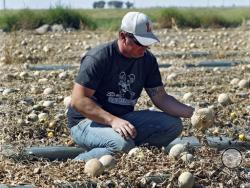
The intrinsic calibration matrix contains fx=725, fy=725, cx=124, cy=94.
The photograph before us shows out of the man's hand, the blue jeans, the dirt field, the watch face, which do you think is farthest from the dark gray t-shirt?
the watch face

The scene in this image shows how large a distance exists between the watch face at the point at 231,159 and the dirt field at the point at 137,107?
0.15 ft

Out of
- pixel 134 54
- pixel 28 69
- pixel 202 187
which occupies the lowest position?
pixel 28 69

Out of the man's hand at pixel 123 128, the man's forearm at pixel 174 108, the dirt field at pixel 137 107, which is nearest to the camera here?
the dirt field at pixel 137 107

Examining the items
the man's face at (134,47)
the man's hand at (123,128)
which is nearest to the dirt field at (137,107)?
the man's hand at (123,128)

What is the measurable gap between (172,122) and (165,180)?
111cm

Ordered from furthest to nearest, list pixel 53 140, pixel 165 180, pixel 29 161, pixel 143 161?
1. pixel 53 140
2. pixel 29 161
3. pixel 143 161
4. pixel 165 180

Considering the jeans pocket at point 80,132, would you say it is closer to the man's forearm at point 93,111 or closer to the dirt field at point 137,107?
the man's forearm at point 93,111

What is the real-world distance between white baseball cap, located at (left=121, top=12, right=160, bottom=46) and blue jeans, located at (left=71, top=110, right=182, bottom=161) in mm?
595

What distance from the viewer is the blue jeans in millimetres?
5000

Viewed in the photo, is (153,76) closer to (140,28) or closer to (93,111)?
(140,28)

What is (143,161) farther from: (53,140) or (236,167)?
(53,140)

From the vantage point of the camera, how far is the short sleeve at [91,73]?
5.02m

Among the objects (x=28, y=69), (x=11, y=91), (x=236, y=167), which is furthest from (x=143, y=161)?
(x=28, y=69)

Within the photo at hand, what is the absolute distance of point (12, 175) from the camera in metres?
4.32
